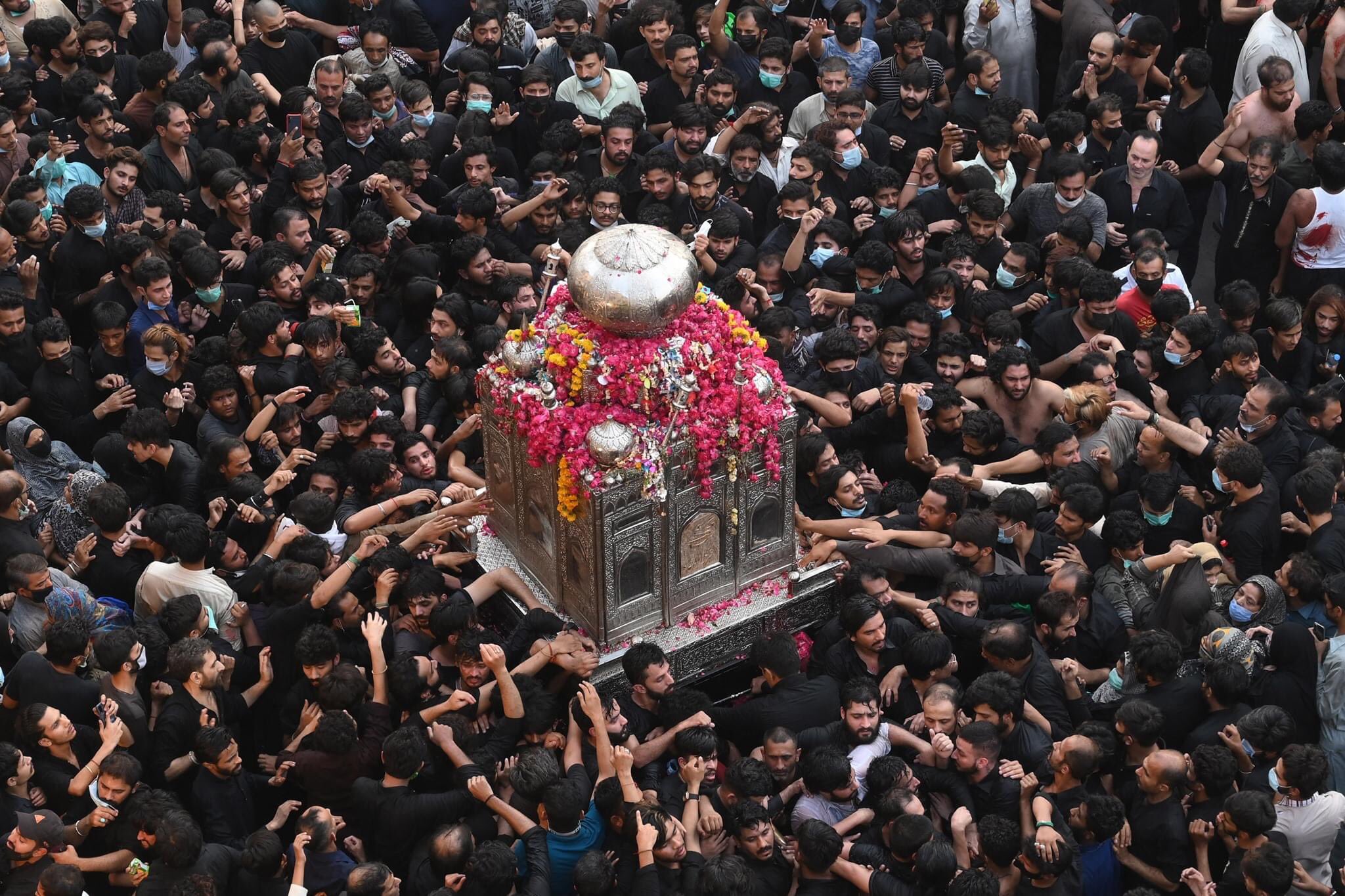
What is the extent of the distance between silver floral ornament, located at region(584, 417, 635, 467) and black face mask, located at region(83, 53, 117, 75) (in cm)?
818

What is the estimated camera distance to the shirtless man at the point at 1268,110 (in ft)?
47.5

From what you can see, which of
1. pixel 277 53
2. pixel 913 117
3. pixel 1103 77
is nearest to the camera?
pixel 913 117

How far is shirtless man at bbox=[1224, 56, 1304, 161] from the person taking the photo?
47.5 feet

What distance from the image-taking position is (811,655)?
1043 centimetres

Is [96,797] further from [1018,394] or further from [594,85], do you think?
[594,85]

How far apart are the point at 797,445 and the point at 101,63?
8.41 metres

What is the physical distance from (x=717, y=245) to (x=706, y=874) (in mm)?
6406

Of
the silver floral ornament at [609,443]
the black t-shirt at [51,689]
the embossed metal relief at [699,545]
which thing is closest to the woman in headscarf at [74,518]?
the black t-shirt at [51,689]

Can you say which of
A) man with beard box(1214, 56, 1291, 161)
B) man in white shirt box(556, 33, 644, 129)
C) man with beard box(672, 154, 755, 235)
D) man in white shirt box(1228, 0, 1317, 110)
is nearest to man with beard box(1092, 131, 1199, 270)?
man with beard box(1214, 56, 1291, 161)

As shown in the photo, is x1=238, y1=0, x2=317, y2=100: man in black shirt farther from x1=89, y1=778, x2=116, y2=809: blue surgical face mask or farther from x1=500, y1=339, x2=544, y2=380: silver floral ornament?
x1=89, y1=778, x2=116, y2=809: blue surgical face mask

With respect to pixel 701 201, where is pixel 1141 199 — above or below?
below

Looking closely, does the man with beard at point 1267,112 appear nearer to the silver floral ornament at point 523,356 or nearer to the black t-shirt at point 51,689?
the silver floral ornament at point 523,356

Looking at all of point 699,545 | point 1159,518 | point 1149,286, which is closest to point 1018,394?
point 1159,518

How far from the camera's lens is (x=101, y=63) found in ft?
50.0
